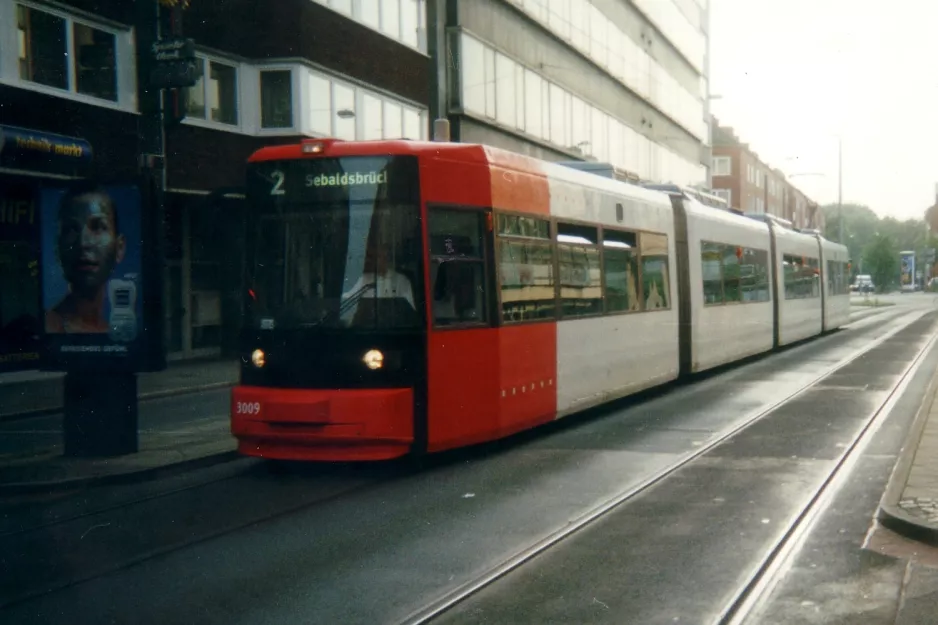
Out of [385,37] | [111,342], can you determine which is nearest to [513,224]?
[111,342]

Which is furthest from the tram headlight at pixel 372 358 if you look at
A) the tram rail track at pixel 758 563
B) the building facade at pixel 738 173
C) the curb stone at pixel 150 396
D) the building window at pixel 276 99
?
the building facade at pixel 738 173

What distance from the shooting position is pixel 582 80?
40375 millimetres

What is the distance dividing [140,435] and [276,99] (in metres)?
14.0

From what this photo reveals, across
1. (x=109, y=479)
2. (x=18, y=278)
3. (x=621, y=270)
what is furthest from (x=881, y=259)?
(x=109, y=479)

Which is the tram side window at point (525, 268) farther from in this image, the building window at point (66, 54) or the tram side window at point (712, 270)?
the building window at point (66, 54)

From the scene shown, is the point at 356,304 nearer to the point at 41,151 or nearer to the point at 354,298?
the point at 354,298

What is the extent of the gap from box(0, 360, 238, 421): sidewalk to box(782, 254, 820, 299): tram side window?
12956mm

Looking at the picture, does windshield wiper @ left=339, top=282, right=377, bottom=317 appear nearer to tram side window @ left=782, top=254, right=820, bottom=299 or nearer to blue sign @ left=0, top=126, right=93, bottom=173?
blue sign @ left=0, top=126, right=93, bottom=173

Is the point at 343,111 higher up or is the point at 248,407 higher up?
the point at 343,111

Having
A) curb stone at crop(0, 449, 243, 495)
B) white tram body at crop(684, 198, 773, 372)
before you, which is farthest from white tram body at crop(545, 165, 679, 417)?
curb stone at crop(0, 449, 243, 495)

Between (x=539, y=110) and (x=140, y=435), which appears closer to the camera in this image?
(x=140, y=435)

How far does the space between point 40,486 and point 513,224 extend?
4.86 m

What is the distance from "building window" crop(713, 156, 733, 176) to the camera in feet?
309

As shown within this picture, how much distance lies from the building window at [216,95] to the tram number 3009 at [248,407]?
15.0 m
